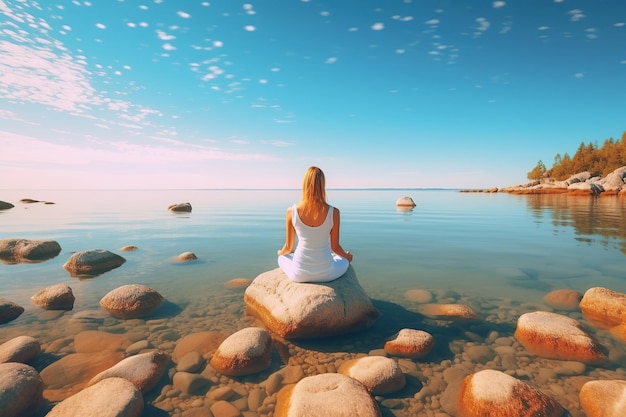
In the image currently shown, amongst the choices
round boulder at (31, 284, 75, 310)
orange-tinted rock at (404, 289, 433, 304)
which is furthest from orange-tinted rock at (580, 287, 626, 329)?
round boulder at (31, 284, 75, 310)

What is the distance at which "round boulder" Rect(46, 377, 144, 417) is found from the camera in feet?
11.4

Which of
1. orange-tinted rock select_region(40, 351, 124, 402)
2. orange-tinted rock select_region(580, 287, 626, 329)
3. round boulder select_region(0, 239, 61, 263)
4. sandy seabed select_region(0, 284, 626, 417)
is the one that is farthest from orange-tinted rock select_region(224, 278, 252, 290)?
round boulder select_region(0, 239, 61, 263)

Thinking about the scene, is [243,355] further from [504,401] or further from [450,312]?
[450,312]

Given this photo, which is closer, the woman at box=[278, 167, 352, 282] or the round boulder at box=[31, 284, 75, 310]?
the woman at box=[278, 167, 352, 282]

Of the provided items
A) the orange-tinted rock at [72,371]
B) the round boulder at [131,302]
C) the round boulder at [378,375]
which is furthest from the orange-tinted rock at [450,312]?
the round boulder at [131,302]

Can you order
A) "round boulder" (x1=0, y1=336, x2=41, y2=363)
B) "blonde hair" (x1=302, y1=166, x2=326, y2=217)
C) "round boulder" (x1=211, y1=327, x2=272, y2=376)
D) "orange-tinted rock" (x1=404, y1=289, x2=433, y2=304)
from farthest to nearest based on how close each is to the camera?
"orange-tinted rock" (x1=404, y1=289, x2=433, y2=304) → "blonde hair" (x1=302, y1=166, x2=326, y2=217) → "round boulder" (x1=0, y1=336, x2=41, y2=363) → "round boulder" (x1=211, y1=327, x2=272, y2=376)

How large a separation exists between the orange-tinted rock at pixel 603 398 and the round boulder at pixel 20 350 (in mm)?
8212

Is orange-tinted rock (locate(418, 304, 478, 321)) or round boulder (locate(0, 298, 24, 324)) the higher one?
round boulder (locate(0, 298, 24, 324))

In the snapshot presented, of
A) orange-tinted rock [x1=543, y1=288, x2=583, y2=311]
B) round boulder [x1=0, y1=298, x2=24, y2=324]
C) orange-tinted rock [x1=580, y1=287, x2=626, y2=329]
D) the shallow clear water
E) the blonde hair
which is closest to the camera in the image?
the blonde hair

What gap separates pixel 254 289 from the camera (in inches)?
285

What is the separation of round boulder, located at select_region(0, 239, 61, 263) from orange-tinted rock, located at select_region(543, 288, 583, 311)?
17352mm

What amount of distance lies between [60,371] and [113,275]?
601cm

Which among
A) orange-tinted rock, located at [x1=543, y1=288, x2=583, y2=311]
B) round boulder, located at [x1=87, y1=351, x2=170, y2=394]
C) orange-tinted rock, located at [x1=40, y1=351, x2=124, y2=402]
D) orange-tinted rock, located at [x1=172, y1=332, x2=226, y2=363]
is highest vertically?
round boulder, located at [x1=87, y1=351, x2=170, y2=394]

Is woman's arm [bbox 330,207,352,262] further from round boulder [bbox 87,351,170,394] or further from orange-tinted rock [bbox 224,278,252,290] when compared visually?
round boulder [bbox 87,351,170,394]
